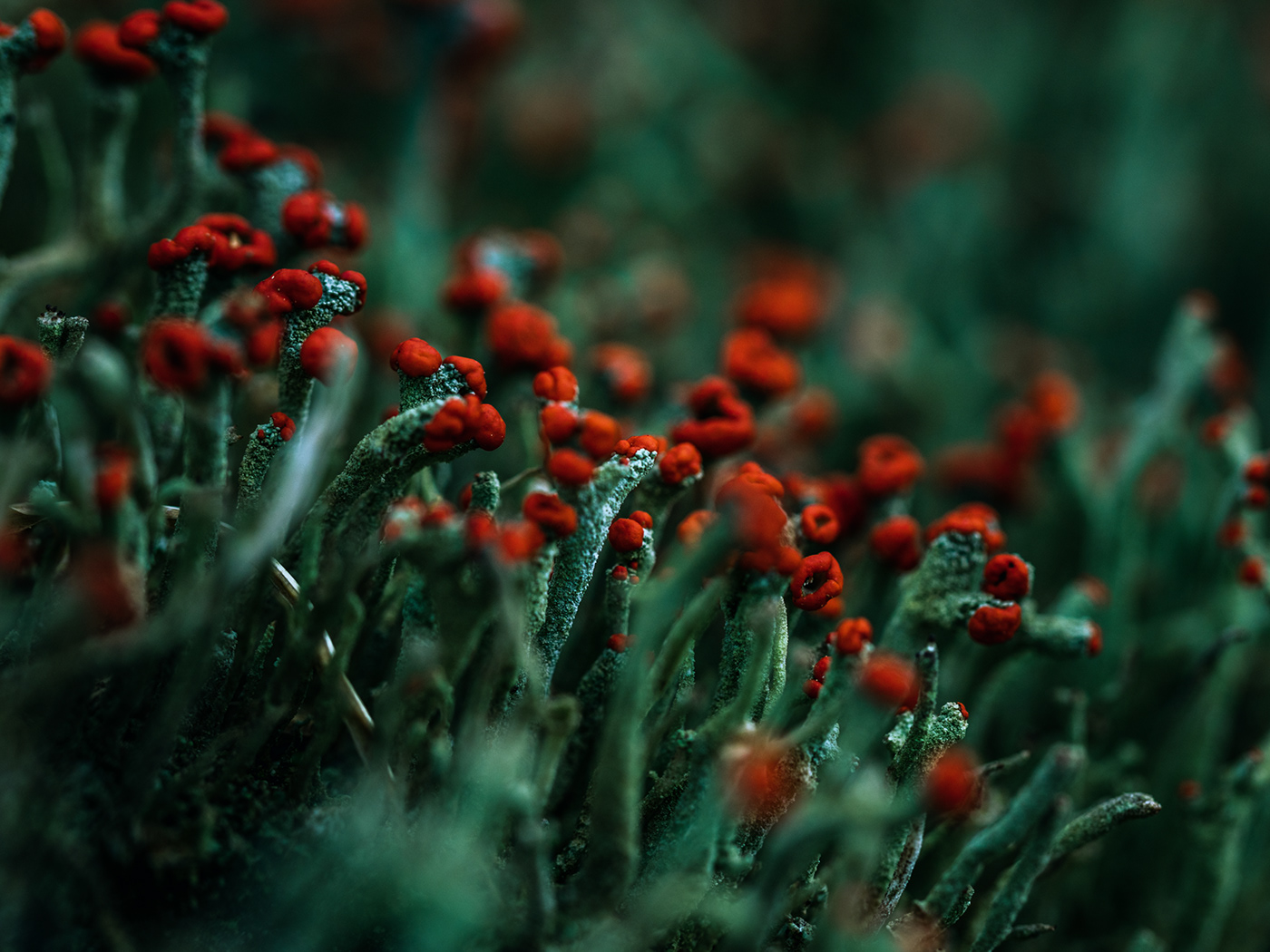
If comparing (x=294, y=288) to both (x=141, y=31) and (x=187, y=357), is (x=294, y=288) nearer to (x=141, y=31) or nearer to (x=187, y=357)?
(x=187, y=357)

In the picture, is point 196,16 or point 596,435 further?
point 196,16

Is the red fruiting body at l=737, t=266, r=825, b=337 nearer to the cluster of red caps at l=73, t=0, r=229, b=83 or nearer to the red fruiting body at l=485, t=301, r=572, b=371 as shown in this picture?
the red fruiting body at l=485, t=301, r=572, b=371

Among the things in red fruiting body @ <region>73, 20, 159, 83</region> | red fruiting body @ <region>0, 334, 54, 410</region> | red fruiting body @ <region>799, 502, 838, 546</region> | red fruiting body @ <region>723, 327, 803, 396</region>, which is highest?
red fruiting body @ <region>723, 327, 803, 396</region>

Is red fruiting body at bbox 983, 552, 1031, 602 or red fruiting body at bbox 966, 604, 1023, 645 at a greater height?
red fruiting body at bbox 983, 552, 1031, 602

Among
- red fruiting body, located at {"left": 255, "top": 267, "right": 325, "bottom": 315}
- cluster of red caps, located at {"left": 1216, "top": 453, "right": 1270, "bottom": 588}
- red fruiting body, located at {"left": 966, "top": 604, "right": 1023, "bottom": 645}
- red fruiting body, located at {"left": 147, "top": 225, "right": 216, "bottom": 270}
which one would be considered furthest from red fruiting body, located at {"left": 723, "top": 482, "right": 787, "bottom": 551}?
cluster of red caps, located at {"left": 1216, "top": 453, "right": 1270, "bottom": 588}

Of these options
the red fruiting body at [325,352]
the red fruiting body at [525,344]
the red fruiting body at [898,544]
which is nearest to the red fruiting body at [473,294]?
the red fruiting body at [525,344]

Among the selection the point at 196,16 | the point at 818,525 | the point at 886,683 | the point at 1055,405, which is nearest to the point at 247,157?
the point at 196,16

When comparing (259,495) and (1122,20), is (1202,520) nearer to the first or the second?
(259,495)
